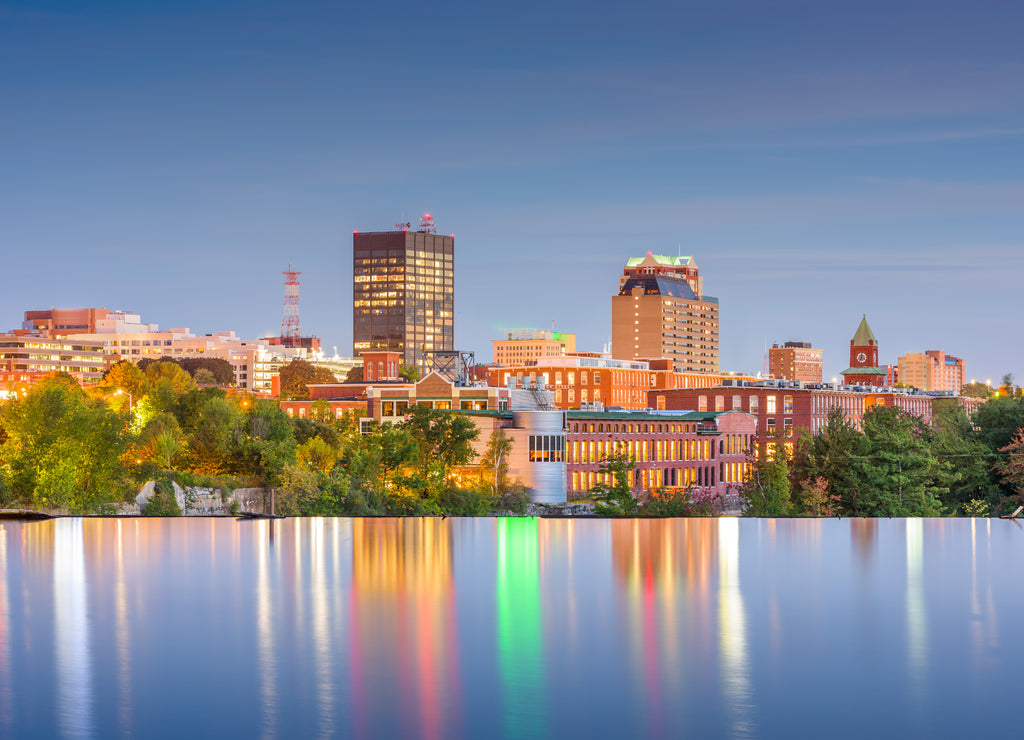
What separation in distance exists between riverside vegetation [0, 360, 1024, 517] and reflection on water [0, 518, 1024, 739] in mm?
6020

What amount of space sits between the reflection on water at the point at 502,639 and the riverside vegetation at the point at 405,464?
19.8 feet

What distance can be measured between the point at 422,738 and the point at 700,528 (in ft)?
193

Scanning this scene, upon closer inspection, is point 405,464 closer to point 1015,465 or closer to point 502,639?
point 1015,465

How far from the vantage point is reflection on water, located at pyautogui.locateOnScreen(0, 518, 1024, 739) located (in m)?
26.9

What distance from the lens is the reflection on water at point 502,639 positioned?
26922mm

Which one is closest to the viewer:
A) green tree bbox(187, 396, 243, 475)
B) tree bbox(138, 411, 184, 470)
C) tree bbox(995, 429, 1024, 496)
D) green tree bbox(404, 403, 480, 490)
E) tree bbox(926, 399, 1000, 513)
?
tree bbox(995, 429, 1024, 496)

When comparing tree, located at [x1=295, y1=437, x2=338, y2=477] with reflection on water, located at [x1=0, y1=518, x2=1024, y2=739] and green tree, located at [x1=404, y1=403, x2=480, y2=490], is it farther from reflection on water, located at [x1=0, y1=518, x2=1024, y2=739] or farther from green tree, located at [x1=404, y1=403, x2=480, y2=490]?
reflection on water, located at [x1=0, y1=518, x2=1024, y2=739]

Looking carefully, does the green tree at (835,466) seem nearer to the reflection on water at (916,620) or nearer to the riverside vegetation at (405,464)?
the riverside vegetation at (405,464)

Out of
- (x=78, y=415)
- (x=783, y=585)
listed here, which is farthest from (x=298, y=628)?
(x=78, y=415)

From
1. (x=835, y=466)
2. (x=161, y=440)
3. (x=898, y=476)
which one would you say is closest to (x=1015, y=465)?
(x=898, y=476)

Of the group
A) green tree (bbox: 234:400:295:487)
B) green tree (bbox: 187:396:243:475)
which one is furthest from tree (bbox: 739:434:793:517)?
green tree (bbox: 187:396:243:475)

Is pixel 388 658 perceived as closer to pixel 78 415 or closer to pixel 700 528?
pixel 700 528

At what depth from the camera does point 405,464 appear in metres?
87.9

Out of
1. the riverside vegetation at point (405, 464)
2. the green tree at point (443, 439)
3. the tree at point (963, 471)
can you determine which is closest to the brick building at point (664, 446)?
the riverside vegetation at point (405, 464)
